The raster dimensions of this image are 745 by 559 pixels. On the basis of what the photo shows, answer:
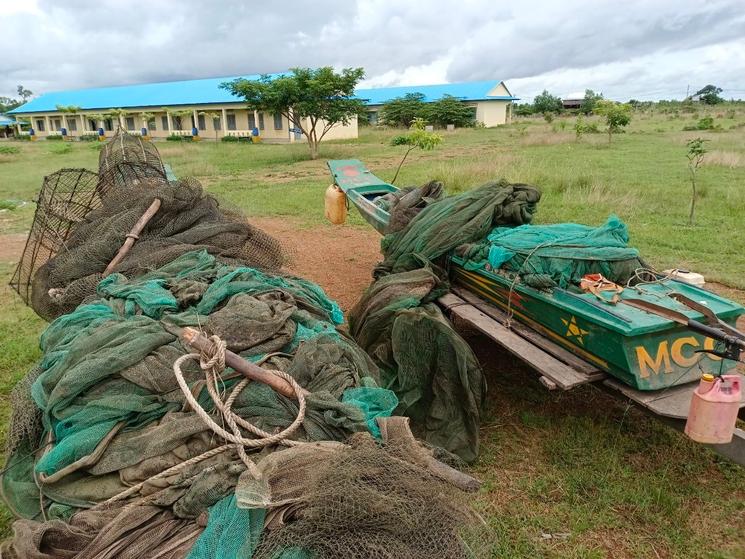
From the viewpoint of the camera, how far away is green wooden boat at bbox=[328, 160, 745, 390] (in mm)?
3244

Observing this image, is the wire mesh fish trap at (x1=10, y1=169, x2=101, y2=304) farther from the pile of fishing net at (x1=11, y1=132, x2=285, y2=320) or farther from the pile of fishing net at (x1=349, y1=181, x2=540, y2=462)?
the pile of fishing net at (x1=349, y1=181, x2=540, y2=462)

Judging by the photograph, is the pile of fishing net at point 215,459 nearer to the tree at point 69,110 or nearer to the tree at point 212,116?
the tree at point 212,116

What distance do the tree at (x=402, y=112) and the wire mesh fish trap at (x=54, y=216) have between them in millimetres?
34834

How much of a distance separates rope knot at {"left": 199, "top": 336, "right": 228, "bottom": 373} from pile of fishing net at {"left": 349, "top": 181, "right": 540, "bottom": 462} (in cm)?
183

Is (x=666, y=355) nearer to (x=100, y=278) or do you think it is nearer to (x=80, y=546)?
(x=80, y=546)

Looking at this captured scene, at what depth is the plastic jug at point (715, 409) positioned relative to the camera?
2.63 meters

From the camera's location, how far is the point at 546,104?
61875mm

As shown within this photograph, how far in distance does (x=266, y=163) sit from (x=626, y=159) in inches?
520

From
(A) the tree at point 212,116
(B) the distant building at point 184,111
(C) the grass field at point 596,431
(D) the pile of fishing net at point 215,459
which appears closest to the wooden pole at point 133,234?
Answer: (D) the pile of fishing net at point 215,459

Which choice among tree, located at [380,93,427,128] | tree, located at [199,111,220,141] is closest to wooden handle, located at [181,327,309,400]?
tree, located at [199,111,220,141]

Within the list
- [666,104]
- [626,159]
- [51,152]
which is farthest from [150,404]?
[666,104]

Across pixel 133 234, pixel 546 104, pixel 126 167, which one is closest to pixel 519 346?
pixel 133 234

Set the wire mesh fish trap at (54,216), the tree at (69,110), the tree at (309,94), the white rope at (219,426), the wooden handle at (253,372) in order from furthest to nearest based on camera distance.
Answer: the tree at (69,110) < the tree at (309,94) < the wire mesh fish trap at (54,216) < the wooden handle at (253,372) < the white rope at (219,426)

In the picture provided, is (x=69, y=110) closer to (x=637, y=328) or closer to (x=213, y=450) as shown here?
(x=213, y=450)
